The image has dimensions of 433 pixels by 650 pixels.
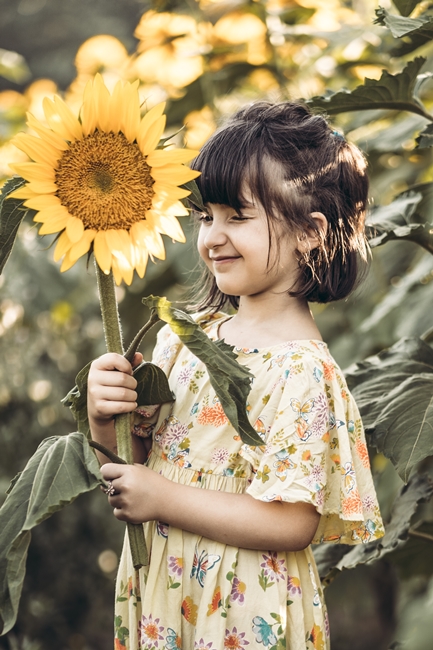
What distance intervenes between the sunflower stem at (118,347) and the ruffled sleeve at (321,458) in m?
0.15

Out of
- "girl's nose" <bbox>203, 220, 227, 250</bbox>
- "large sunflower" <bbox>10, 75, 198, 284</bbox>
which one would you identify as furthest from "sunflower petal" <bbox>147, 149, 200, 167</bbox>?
"girl's nose" <bbox>203, 220, 227, 250</bbox>

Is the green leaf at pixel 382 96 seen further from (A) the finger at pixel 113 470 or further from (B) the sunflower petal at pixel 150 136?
(A) the finger at pixel 113 470

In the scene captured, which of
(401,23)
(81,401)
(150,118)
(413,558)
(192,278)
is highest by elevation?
(401,23)

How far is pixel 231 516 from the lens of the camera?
98 cm

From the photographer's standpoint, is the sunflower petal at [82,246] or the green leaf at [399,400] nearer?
the sunflower petal at [82,246]

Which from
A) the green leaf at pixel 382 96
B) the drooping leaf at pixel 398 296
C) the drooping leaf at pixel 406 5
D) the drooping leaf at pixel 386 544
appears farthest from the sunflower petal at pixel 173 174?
the drooping leaf at pixel 398 296

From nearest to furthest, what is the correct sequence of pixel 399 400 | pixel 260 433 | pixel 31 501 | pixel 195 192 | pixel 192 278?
pixel 31 501 → pixel 195 192 → pixel 260 433 → pixel 399 400 → pixel 192 278

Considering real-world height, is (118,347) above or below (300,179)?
below

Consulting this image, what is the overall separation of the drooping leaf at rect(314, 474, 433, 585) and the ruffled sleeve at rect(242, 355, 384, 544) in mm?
129

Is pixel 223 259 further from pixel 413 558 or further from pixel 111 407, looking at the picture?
pixel 413 558

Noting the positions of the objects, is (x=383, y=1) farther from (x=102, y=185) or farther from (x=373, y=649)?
(x=373, y=649)

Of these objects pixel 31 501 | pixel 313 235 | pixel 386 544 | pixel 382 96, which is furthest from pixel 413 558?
pixel 31 501

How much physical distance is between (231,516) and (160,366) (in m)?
0.28

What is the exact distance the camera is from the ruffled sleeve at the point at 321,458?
967 mm
